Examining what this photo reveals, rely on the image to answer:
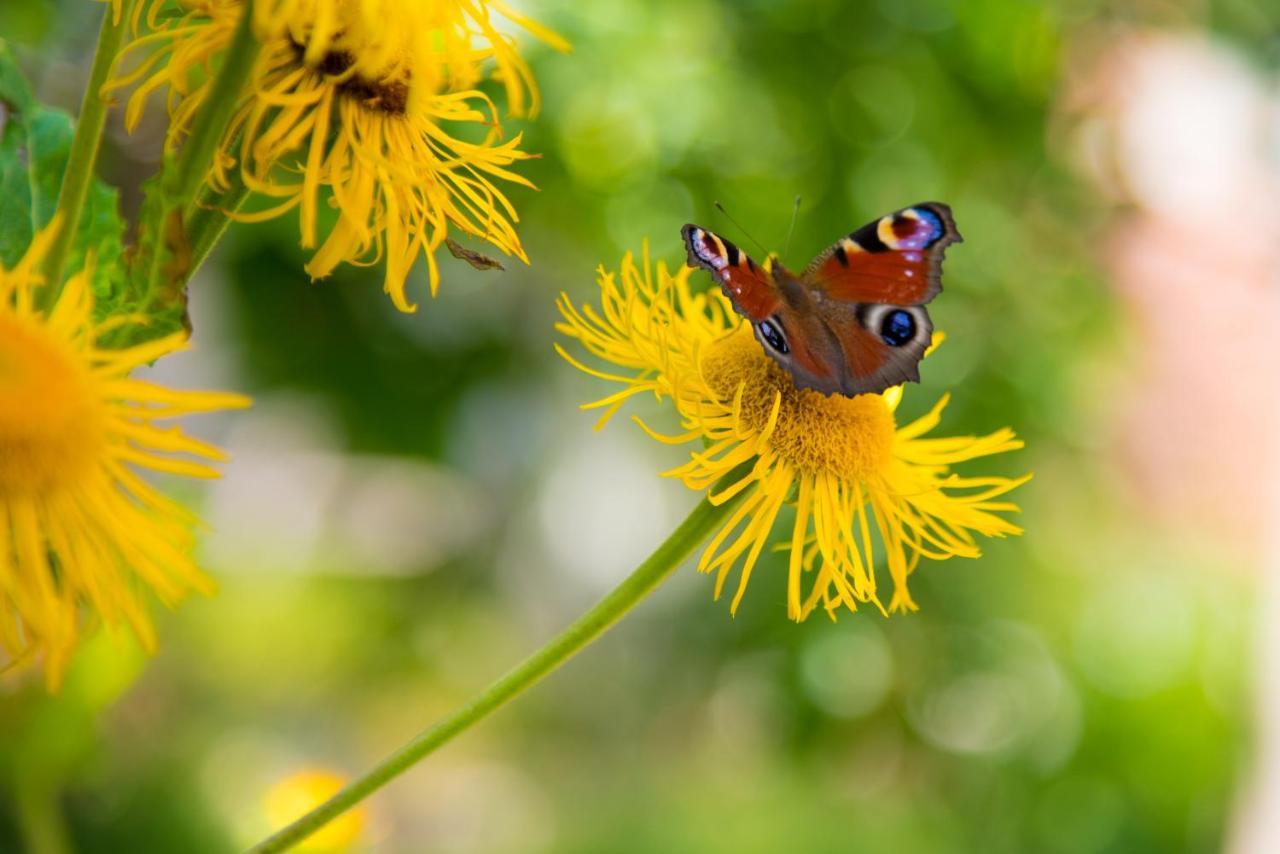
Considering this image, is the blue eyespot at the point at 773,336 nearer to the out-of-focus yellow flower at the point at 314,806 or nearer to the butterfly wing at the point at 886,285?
the butterfly wing at the point at 886,285

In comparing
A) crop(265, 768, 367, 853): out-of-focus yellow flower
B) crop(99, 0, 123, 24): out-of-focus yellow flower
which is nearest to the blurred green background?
crop(265, 768, 367, 853): out-of-focus yellow flower

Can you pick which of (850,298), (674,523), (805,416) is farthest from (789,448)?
(674,523)

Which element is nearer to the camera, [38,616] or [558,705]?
[38,616]

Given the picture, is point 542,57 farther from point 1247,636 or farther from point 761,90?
point 1247,636

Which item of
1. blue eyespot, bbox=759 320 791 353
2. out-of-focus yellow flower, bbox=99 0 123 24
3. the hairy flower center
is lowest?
blue eyespot, bbox=759 320 791 353

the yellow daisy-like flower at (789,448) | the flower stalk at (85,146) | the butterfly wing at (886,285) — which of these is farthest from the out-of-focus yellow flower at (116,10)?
the butterfly wing at (886,285)

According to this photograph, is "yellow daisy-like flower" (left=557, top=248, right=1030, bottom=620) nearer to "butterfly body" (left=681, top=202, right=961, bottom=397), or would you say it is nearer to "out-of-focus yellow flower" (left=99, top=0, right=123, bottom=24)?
"butterfly body" (left=681, top=202, right=961, bottom=397)

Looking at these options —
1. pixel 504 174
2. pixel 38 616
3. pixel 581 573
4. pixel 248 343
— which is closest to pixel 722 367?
pixel 504 174
